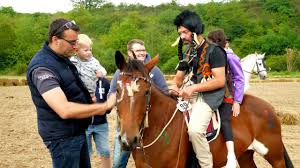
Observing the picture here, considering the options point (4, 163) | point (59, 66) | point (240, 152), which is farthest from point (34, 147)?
point (59, 66)

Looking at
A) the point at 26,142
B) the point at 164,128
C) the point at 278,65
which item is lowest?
the point at 278,65

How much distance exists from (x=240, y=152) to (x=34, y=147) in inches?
249

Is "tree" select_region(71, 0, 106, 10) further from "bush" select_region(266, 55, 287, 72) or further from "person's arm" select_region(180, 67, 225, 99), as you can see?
"person's arm" select_region(180, 67, 225, 99)

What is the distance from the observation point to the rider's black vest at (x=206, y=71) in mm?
5414

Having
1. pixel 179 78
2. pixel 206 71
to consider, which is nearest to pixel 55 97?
pixel 206 71

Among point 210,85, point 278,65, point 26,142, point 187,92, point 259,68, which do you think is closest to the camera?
point 187,92

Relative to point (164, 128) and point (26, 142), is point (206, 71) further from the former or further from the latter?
point (26, 142)

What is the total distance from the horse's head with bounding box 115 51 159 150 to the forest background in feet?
177

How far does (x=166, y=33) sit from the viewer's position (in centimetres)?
8981

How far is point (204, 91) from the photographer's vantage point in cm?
536

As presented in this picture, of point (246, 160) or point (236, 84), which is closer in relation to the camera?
point (236, 84)

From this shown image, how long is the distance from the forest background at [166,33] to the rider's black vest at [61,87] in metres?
54.3

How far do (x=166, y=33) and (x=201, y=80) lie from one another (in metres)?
85.1

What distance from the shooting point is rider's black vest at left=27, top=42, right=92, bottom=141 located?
415cm
